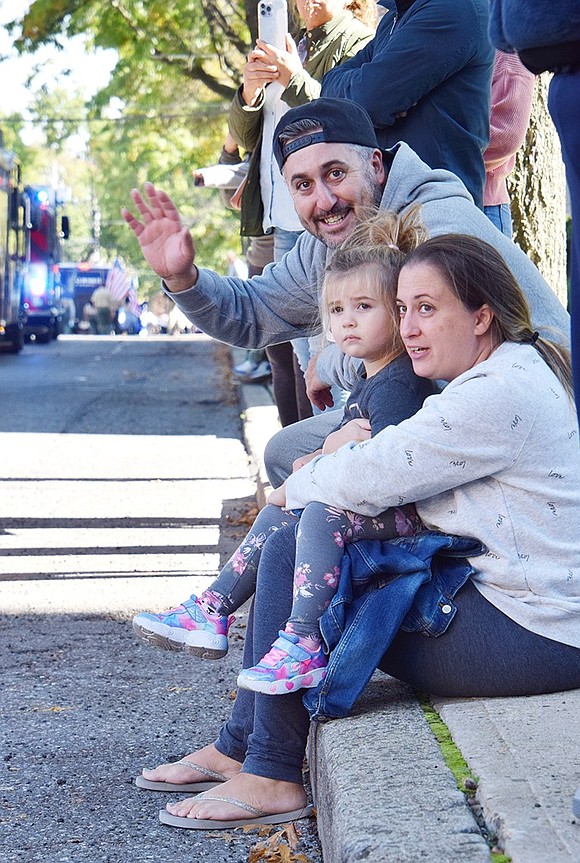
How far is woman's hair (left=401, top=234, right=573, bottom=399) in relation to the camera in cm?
289

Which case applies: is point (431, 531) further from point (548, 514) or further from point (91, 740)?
point (91, 740)

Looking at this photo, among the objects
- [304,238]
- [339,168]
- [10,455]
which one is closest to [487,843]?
[339,168]

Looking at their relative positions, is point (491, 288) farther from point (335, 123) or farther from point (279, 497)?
point (335, 123)

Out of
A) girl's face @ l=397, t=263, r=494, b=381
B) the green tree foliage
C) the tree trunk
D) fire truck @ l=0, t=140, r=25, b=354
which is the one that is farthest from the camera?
fire truck @ l=0, t=140, r=25, b=354

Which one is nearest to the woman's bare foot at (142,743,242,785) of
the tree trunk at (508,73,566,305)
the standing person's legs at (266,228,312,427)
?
the standing person's legs at (266,228,312,427)

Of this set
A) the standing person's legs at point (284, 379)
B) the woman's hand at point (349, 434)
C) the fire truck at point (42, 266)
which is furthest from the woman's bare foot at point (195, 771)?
the fire truck at point (42, 266)

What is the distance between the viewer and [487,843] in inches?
83.7

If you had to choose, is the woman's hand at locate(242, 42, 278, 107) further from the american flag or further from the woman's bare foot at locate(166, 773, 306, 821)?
the american flag

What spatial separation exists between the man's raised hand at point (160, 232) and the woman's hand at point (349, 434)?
0.78 metres

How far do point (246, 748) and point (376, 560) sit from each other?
0.61m

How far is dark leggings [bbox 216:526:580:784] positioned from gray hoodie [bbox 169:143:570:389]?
2.39 ft

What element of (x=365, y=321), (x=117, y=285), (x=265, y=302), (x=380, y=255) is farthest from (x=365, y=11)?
(x=117, y=285)

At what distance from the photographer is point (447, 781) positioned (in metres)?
2.41

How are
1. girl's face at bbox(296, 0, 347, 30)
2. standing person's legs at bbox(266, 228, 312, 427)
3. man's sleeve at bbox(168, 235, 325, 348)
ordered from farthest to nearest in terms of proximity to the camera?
standing person's legs at bbox(266, 228, 312, 427) < girl's face at bbox(296, 0, 347, 30) < man's sleeve at bbox(168, 235, 325, 348)
